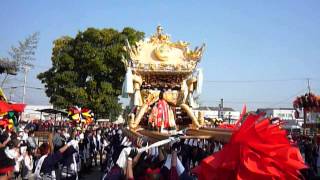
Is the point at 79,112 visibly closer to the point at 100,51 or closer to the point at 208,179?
the point at 100,51

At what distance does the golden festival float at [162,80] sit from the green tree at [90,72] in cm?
1913

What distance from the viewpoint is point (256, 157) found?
3.25 meters

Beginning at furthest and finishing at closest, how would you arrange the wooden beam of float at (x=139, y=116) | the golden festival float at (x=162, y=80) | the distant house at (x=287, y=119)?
the golden festival float at (x=162, y=80), the wooden beam of float at (x=139, y=116), the distant house at (x=287, y=119)

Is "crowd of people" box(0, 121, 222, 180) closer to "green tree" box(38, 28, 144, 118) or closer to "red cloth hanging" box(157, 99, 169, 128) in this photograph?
"red cloth hanging" box(157, 99, 169, 128)

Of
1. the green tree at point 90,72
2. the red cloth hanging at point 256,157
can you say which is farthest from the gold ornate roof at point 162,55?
the green tree at point 90,72

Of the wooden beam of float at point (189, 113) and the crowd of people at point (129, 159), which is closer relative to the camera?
the crowd of people at point (129, 159)

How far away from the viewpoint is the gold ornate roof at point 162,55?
12766 mm

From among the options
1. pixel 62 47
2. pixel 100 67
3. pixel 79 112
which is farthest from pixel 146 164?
pixel 62 47

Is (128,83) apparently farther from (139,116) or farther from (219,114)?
(219,114)

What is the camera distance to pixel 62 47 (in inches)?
1356

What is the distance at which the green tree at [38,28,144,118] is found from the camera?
32344 millimetres

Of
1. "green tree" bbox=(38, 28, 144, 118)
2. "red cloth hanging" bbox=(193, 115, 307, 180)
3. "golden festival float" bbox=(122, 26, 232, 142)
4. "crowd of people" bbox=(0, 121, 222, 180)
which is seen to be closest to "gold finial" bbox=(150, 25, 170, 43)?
"golden festival float" bbox=(122, 26, 232, 142)

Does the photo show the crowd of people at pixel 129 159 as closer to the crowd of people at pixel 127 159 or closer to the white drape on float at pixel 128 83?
the crowd of people at pixel 127 159

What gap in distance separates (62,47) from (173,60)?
903 inches
